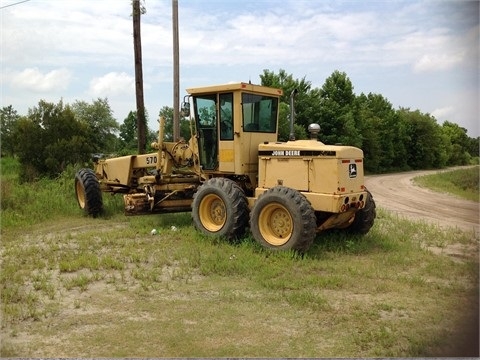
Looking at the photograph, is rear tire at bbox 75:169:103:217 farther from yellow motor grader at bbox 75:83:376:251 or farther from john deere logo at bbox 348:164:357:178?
john deere logo at bbox 348:164:357:178

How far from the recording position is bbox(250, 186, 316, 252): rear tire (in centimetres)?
634

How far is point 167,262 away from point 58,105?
1469cm

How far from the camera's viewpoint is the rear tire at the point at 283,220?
634cm

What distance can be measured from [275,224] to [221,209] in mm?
1117

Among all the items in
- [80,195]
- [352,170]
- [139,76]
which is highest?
[139,76]

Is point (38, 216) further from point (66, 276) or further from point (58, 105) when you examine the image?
point (58, 105)

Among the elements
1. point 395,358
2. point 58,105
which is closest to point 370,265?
point 395,358

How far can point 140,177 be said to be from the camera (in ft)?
31.9

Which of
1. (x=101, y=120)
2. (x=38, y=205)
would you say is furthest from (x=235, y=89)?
(x=101, y=120)

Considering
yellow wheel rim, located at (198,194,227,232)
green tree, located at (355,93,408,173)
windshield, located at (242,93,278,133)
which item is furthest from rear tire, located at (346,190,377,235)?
green tree, located at (355,93,408,173)

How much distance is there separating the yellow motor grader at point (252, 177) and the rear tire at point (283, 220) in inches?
0.5

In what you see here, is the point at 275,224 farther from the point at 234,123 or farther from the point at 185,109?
the point at 185,109

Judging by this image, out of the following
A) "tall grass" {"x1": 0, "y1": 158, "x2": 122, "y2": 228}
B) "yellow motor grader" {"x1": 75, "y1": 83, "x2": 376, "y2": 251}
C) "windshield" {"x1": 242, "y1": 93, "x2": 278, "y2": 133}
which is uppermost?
"windshield" {"x1": 242, "y1": 93, "x2": 278, "y2": 133}

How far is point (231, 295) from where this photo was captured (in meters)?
4.81
